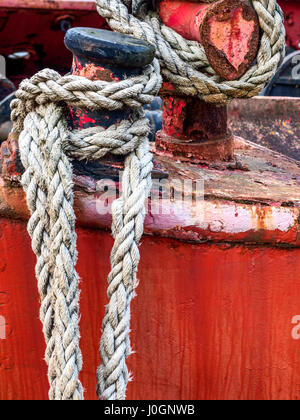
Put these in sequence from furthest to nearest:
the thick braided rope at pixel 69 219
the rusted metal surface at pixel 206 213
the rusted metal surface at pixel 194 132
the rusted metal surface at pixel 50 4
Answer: the rusted metal surface at pixel 50 4, the rusted metal surface at pixel 194 132, the rusted metal surface at pixel 206 213, the thick braided rope at pixel 69 219

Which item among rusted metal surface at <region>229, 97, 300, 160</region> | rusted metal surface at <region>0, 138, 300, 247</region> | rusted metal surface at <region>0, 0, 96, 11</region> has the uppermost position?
rusted metal surface at <region>0, 0, 96, 11</region>

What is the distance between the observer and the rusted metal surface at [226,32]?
1026 mm

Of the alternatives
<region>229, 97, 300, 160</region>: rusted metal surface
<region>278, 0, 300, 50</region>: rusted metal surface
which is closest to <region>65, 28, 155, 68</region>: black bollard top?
<region>229, 97, 300, 160</region>: rusted metal surface

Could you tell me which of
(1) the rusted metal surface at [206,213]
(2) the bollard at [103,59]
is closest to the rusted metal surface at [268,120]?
(1) the rusted metal surface at [206,213]

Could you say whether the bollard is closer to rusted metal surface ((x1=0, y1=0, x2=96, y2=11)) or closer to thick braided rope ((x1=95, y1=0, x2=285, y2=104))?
thick braided rope ((x1=95, y1=0, x2=285, y2=104))

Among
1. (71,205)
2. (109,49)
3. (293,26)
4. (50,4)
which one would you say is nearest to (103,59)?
(109,49)

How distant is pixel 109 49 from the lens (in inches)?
34.2

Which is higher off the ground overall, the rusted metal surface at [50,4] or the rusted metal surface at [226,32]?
the rusted metal surface at [50,4]

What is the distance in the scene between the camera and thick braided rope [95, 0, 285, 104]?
1.04m

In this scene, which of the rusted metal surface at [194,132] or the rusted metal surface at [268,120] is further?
the rusted metal surface at [268,120]

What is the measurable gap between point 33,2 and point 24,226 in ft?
7.27

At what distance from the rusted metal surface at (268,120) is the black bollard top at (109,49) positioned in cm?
154

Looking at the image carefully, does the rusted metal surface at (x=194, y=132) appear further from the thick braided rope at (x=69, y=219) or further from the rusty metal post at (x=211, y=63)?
the thick braided rope at (x=69, y=219)
